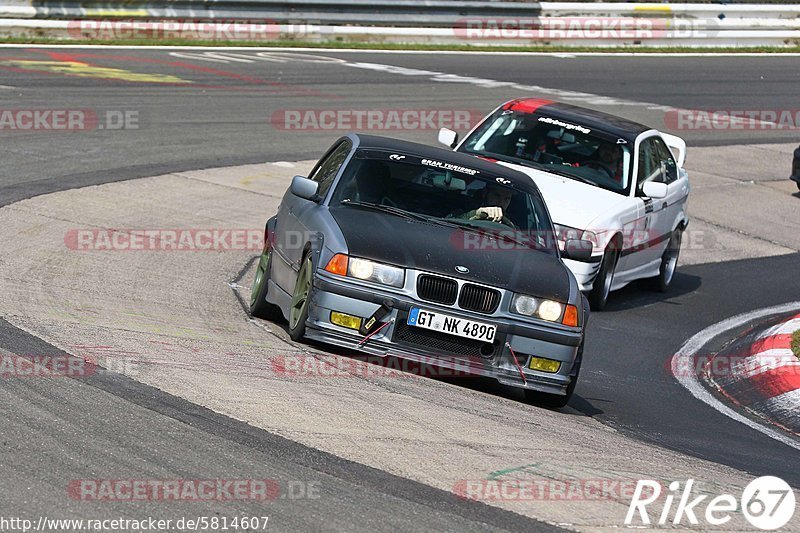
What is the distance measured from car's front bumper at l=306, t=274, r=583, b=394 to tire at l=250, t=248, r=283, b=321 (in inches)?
50.2

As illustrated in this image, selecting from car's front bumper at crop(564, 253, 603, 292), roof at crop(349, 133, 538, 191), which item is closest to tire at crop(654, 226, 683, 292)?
car's front bumper at crop(564, 253, 603, 292)

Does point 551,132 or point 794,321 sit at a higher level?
point 551,132

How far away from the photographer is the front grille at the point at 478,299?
316 inches

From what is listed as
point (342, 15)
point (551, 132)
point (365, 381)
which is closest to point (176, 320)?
point (365, 381)

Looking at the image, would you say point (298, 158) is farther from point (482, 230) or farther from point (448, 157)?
point (482, 230)

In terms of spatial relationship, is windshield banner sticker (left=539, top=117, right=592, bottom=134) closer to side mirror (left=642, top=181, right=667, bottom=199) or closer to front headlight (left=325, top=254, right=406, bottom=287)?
side mirror (left=642, top=181, right=667, bottom=199)

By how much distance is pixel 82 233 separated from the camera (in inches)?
455

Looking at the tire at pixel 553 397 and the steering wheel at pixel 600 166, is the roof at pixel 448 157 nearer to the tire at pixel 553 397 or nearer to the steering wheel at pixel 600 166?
the tire at pixel 553 397

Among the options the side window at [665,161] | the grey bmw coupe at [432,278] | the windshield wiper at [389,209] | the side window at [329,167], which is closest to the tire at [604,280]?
the side window at [665,161]

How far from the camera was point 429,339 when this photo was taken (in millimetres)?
7938

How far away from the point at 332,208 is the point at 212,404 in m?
2.69

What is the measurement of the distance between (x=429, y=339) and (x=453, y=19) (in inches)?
902

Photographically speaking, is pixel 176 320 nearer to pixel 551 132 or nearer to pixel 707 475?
pixel 707 475

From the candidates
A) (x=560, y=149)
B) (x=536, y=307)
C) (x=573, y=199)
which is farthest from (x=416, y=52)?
(x=536, y=307)
